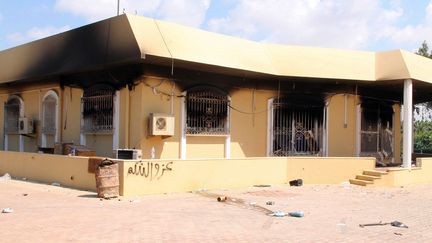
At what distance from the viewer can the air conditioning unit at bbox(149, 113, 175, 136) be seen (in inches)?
553

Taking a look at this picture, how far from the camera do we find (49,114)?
719 inches

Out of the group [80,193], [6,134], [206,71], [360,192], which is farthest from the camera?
[6,134]

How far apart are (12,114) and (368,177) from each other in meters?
14.8

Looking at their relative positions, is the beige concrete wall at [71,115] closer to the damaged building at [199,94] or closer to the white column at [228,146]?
the damaged building at [199,94]

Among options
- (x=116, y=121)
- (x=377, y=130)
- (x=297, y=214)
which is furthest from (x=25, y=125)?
(x=377, y=130)

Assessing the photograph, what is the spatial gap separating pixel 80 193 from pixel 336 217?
6.60 metres

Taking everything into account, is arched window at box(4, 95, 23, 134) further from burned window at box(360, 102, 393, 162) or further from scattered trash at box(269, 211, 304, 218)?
burned window at box(360, 102, 393, 162)

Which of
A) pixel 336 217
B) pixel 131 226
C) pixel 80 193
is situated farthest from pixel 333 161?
pixel 131 226

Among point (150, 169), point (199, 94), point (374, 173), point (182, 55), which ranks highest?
point (182, 55)

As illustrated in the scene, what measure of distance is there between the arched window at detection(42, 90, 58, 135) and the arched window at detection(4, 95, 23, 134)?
2.09m

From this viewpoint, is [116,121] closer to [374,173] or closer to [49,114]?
[49,114]

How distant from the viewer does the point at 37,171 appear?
50.1ft

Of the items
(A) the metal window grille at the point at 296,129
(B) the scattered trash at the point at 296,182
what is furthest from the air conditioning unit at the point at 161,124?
(A) the metal window grille at the point at 296,129

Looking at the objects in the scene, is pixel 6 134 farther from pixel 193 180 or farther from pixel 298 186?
pixel 298 186
